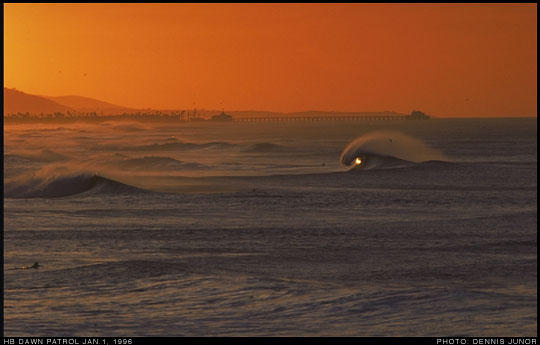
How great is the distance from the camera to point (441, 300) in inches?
725

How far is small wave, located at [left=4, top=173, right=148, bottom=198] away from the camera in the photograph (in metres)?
45.6

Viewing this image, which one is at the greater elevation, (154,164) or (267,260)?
(154,164)

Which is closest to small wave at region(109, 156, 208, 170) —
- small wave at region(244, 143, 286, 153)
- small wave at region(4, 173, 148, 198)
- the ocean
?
small wave at region(4, 173, 148, 198)

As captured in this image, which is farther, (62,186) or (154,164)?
(154,164)

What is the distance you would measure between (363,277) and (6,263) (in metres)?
8.10

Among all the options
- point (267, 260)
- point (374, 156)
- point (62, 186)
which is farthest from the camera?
point (374, 156)

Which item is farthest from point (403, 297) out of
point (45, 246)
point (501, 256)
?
point (45, 246)

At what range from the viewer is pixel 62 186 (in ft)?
157

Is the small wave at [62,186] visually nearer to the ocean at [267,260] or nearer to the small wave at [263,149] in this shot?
the ocean at [267,260]

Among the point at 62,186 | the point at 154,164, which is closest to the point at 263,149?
the point at 154,164

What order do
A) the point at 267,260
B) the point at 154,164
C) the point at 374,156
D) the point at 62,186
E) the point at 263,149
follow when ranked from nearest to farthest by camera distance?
the point at 267,260 → the point at 62,186 → the point at 374,156 → the point at 154,164 → the point at 263,149

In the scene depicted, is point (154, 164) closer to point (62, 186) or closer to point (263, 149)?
point (62, 186)

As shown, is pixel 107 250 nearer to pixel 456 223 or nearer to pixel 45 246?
pixel 45 246

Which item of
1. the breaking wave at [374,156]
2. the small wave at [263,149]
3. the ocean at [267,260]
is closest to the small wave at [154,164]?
the breaking wave at [374,156]
